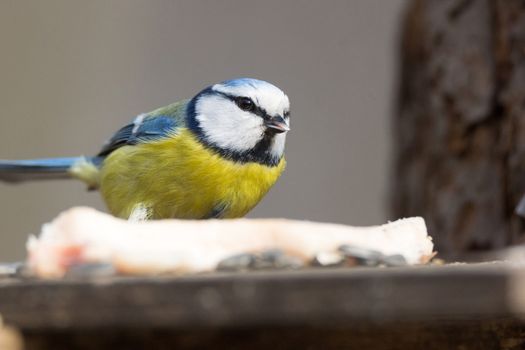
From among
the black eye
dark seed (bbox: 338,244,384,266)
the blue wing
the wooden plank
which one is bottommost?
dark seed (bbox: 338,244,384,266)

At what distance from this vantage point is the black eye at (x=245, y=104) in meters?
2.36

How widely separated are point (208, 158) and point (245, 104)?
186 millimetres

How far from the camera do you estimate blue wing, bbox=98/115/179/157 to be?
7.96 ft

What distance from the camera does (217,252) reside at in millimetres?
1270

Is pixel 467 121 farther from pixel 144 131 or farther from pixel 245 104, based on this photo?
pixel 144 131

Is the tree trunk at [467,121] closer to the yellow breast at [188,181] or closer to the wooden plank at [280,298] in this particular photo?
the yellow breast at [188,181]

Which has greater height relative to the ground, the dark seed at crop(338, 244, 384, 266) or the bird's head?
the bird's head

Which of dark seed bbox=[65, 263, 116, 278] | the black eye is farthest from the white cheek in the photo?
dark seed bbox=[65, 263, 116, 278]

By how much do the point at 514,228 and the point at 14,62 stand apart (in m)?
2.94

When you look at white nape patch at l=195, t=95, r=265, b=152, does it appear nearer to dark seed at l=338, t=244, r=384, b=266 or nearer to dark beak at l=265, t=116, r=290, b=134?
dark beak at l=265, t=116, r=290, b=134

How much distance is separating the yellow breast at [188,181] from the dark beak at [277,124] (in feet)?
0.37

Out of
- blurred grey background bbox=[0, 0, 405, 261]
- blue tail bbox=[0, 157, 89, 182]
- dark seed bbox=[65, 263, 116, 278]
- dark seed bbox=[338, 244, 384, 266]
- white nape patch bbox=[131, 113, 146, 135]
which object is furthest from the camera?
blurred grey background bbox=[0, 0, 405, 261]

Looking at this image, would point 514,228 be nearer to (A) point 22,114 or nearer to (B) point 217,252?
(B) point 217,252

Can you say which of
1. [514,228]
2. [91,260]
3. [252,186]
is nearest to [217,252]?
[91,260]
